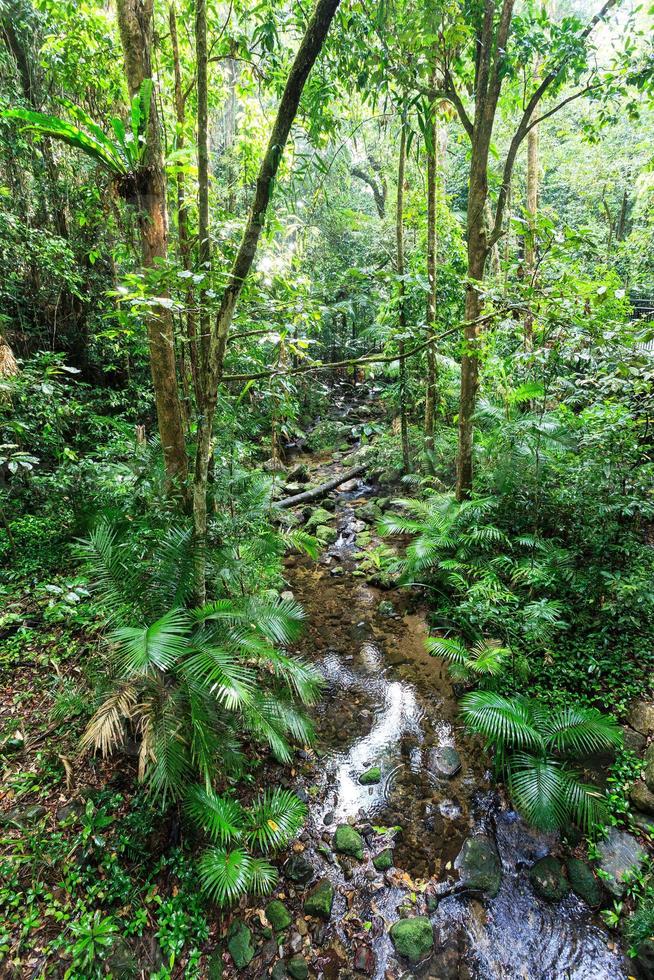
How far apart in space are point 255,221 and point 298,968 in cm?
433

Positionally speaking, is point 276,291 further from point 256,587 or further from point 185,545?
point 256,587

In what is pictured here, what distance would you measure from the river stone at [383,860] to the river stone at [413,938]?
334mm

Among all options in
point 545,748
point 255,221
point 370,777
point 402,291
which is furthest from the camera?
point 402,291

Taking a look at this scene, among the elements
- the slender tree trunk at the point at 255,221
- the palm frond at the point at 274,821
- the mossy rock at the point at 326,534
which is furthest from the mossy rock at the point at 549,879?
the mossy rock at the point at 326,534

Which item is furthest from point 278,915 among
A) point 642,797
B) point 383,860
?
point 642,797

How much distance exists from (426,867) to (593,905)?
3.44ft

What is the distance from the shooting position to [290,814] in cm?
322

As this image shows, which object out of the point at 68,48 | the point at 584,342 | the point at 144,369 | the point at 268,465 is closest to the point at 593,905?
the point at 584,342

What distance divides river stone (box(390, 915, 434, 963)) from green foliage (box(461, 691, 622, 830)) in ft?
3.35

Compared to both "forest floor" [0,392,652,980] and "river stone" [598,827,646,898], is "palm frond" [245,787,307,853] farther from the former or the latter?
"river stone" [598,827,646,898]

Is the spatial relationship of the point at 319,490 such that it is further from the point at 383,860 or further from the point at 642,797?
the point at 642,797

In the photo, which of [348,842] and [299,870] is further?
[348,842]

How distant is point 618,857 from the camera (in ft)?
9.90

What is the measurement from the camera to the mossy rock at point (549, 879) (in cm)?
297
